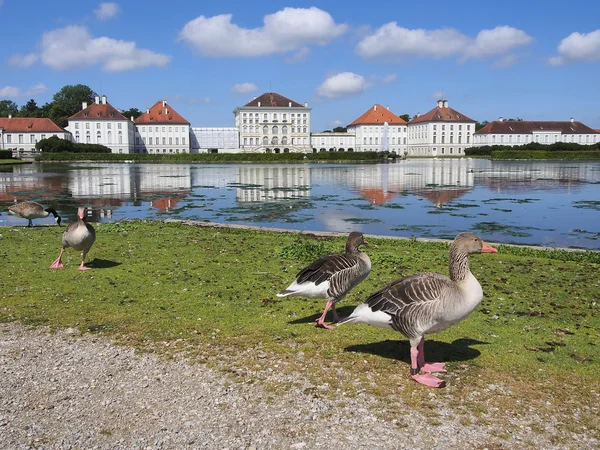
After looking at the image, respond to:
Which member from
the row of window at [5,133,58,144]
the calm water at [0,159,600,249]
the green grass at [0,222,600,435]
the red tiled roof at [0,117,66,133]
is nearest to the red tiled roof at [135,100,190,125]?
the red tiled roof at [0,117,66,133]

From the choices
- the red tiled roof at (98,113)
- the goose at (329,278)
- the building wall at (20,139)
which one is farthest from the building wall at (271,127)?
the goose at (329,278)

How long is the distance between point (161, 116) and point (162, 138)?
643 centimetres

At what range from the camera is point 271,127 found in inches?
6358

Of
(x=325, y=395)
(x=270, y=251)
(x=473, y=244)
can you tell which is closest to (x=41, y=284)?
(x=270, y=251)

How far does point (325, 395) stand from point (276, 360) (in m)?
0.96

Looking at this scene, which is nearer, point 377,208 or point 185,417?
point 185,417

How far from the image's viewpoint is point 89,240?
33.5 feet

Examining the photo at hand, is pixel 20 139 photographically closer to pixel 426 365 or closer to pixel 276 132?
pixel 276 132

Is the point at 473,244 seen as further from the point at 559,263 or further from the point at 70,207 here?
the point at 70,207

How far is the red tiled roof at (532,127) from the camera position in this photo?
169m

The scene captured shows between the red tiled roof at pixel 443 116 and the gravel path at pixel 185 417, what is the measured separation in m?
175

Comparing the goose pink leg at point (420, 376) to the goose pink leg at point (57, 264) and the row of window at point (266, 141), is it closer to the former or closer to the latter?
the goose pink leg at point (57, 264)

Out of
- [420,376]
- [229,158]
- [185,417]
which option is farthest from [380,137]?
[185,417]

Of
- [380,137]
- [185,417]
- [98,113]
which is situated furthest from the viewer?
[380,137]
